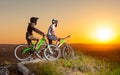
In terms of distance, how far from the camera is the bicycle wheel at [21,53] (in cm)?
3438

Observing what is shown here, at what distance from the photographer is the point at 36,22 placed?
3481cm

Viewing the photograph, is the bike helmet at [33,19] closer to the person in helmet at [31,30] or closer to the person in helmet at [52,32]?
the person in helmet at [31,30]

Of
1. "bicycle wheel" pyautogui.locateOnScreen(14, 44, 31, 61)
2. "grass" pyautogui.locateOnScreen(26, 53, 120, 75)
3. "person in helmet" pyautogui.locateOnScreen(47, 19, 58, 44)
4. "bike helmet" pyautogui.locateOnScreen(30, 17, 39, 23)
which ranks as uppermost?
"bike helmet" pyautogui.locateOnScreen(30, 17, 39, 23)

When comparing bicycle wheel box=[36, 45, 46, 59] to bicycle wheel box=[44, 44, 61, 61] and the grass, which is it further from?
the grass

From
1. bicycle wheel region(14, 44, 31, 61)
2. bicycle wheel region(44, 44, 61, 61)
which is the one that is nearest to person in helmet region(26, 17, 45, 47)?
bicycle wheel region(14, 44, 31, 61)

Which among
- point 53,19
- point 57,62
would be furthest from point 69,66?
point 53,19

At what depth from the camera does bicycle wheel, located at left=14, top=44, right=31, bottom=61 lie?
3438 cm

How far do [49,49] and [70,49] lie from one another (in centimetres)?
128

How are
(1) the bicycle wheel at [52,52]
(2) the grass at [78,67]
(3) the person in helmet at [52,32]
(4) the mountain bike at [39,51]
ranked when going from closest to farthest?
(2) the grass at [78,67] < (4) the mountain bike at [39,51] < (1) the bicycle wheel at [52,52] < (3) the person in helmet at [52,32]

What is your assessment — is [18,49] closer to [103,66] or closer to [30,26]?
[30,26]

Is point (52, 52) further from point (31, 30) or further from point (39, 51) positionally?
point (31, 30)

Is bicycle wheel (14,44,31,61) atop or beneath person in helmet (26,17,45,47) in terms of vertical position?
beneath

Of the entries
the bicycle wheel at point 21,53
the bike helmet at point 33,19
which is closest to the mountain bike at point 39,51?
the bicycle wheel at point 21,53

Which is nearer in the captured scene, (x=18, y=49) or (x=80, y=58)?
(x=18, y=49)
